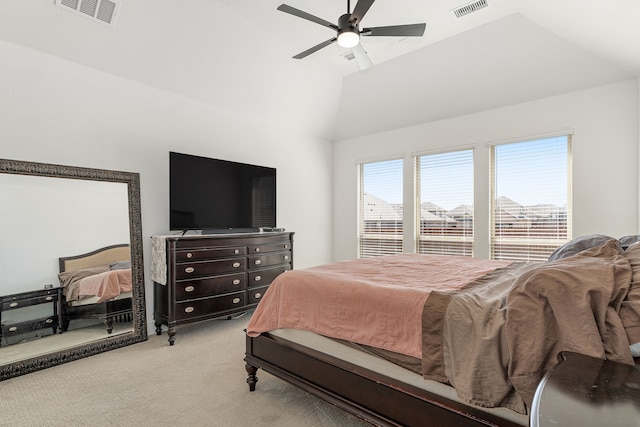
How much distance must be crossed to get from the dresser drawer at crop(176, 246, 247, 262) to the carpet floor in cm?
91

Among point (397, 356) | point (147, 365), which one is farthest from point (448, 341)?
point (147, 365)

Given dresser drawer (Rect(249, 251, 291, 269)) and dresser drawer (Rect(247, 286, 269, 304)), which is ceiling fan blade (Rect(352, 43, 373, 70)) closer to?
dresser drawer (Rect(249, 251, 291, 269))

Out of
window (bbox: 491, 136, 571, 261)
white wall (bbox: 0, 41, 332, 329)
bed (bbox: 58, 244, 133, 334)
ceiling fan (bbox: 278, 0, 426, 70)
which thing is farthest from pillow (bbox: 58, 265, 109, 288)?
window (bbox: 491, 136, 571, 261)

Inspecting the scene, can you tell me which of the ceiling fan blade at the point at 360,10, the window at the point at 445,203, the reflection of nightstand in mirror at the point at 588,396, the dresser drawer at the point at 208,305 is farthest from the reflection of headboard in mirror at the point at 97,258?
the window at the point at 445,203

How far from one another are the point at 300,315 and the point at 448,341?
37.3 inches

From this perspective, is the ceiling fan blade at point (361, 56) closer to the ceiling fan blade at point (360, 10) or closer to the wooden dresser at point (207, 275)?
the ceiling fan blade at point (360, 10)

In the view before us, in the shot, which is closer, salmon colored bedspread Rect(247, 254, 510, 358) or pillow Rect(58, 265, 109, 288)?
salmon colored bedspread Rect(247, 254, 510, 358)

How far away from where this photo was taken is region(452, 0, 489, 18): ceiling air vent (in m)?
3.17

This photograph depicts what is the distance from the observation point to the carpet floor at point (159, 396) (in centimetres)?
204

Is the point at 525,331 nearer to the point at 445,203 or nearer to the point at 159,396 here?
Answer: the point at 159,396

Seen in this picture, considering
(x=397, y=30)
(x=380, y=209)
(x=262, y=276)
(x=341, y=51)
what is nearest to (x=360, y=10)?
(x=397, y=30)

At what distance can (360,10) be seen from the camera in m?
2.46

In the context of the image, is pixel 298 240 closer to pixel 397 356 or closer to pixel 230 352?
pixel 230 352

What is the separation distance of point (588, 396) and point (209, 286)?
11.2 ft
